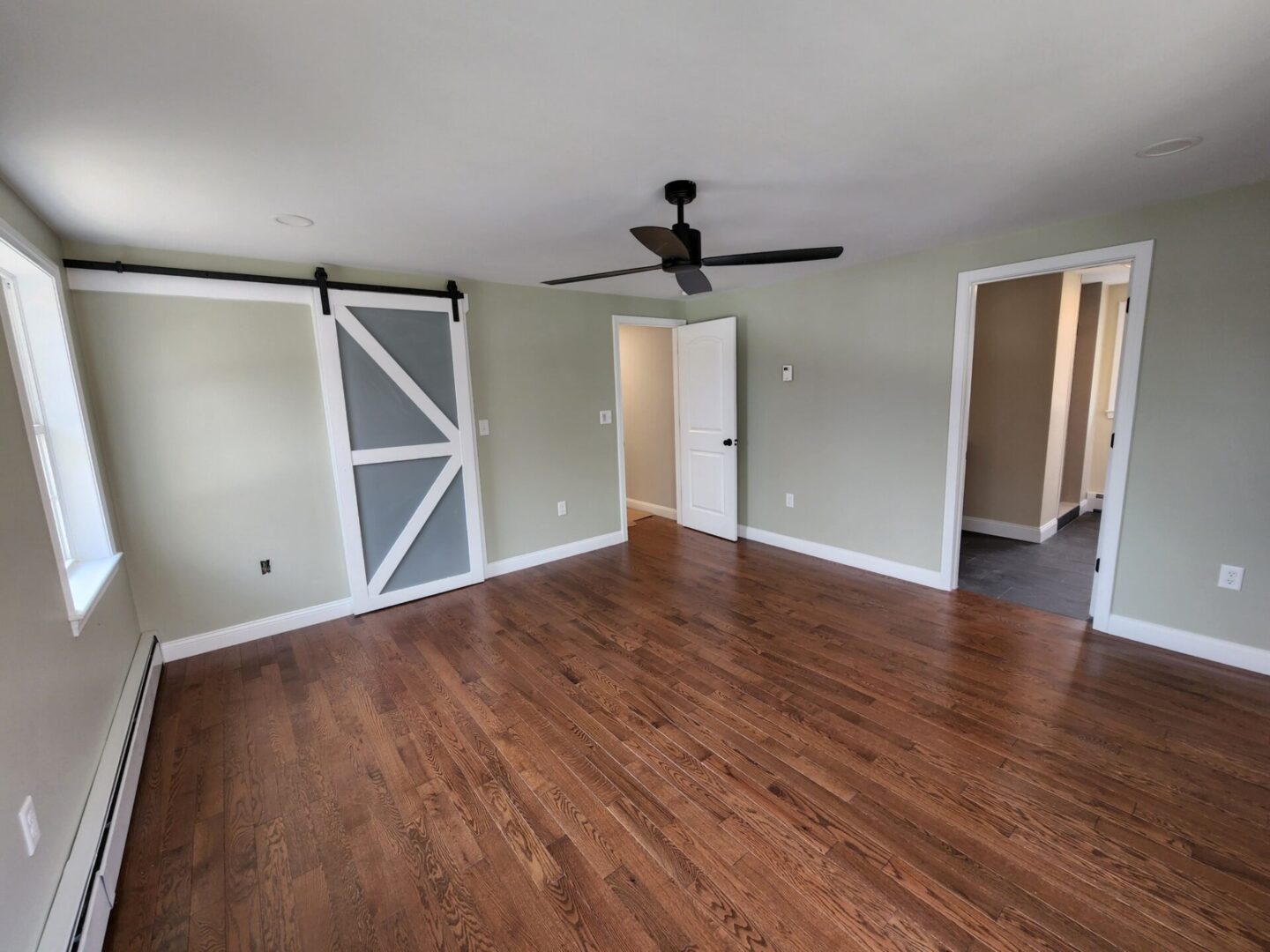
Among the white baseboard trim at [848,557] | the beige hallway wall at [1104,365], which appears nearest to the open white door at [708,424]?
the white baseboard trim at [848,557]

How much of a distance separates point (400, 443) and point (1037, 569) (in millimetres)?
4855

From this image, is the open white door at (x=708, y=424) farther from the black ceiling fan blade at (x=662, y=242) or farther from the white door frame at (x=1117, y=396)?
the black ceiling fan blade at (x=662, y=242)

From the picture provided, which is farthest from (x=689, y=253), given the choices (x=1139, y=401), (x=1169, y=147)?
(x=1139, y=401)

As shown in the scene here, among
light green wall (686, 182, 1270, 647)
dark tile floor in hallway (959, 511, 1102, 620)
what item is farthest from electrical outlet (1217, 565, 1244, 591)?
dark tile floor in hallway (959, 511, 1102, 620)

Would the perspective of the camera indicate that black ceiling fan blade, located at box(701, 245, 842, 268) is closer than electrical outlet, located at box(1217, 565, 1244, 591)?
Yes

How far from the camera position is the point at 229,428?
3064 mm

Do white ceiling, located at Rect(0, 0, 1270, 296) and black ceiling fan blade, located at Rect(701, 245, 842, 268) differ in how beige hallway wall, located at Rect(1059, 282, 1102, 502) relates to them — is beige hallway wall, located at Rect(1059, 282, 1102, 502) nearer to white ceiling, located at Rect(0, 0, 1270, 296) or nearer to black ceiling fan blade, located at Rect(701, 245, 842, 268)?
white ceiling, located at Rect(0, 0, 1270, 296)

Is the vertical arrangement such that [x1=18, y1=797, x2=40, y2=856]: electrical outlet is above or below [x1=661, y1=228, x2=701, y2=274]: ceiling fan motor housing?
below

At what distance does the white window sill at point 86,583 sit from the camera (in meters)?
1.89

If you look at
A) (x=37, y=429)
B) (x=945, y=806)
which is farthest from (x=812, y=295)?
(x=37, y=429)

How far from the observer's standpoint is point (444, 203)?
234cm

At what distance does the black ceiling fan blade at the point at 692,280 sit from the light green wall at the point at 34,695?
8.08 feet

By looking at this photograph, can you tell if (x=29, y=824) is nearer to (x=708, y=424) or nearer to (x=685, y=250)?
(x=685, y=250)

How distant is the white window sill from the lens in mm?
1893
